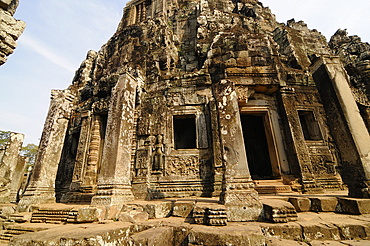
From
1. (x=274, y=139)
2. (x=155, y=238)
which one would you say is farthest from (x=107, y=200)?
(x=274, y=139)

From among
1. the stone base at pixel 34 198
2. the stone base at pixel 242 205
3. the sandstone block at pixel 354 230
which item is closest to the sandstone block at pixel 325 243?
the sandstone block at pixel 354 230

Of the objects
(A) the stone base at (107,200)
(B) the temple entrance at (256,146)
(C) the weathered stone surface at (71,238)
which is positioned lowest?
(C) the weathered stone surface at (71,238)

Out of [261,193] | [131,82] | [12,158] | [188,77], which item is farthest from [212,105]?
[12,158]

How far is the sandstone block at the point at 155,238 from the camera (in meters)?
2.47

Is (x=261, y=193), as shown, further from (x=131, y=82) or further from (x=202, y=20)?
(x=202, y=20)

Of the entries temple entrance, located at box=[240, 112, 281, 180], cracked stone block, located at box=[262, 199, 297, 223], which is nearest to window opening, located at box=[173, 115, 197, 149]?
temple entrance, located at box=[240, 112, 281, 180]

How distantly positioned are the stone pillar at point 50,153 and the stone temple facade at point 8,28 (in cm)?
458

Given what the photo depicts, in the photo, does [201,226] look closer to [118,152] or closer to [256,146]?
[118,152]

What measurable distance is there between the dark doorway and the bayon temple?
5.2 inches

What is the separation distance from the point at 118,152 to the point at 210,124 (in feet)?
12.7

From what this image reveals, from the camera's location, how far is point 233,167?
164 inches

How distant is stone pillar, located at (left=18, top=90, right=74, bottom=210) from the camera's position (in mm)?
5805

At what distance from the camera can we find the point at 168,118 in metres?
7.55

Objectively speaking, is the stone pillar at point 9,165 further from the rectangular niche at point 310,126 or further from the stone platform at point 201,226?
the rectangular niche at point 310,126
